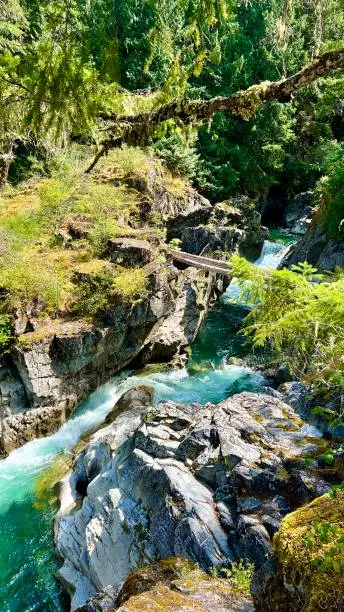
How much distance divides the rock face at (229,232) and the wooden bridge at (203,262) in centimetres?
260

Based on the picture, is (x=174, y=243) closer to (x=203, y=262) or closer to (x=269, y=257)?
(x=203, y=262)

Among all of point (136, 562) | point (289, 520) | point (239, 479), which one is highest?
point (289, 520)

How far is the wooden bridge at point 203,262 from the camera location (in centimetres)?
1472

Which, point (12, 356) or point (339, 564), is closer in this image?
point (339, 564)

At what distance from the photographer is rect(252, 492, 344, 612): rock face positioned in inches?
97.0

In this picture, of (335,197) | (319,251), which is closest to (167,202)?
(319,251)

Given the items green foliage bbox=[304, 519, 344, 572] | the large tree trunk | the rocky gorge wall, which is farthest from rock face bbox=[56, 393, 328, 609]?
the large tree trunk

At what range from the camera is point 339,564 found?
2551 mm

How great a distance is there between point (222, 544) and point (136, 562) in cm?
140

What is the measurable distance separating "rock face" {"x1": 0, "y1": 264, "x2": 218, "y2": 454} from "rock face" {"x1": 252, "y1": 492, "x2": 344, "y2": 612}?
770 centimetres

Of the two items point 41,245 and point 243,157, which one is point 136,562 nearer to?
point 41,245

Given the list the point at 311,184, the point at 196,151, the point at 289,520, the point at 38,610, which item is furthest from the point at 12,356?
the point at 311,184

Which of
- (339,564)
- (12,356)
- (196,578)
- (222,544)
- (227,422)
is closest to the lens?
(339,564)

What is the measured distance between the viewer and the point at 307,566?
105 inches
